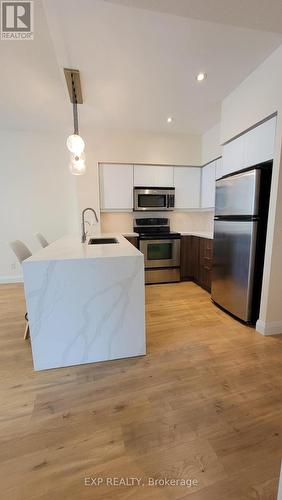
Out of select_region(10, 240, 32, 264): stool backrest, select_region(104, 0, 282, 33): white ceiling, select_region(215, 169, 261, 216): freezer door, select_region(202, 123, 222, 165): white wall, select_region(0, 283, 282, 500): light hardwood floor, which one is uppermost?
select_region(202, 123, 222, 165): white wall

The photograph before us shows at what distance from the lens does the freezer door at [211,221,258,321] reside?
221 cm

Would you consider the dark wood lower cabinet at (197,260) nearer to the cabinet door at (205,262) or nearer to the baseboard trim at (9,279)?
the cabinet door at (205,262)

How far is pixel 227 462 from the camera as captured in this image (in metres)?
1.06

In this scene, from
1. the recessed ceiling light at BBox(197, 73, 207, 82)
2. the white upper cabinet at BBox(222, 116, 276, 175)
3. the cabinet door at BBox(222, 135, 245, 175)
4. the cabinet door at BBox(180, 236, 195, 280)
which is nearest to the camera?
the white upper cabinet at BBox(222, 116, 276, 175)

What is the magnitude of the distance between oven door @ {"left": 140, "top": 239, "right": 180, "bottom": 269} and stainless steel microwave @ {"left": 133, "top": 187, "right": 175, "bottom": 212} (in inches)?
23.8

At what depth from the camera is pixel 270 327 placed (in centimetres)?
218

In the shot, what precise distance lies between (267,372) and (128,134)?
12.2 feet

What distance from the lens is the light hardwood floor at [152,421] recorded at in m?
0.99

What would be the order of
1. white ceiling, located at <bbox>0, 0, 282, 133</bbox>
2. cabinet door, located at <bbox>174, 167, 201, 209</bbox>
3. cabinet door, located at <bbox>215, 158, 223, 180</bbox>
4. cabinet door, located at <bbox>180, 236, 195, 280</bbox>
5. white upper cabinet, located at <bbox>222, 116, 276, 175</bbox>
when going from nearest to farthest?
white ceiling, located at <bbox>0, 0, 282, 133</bbox>, white upper cabinet, located at <bbox>222, 116, 276, 175</bbox>, cabinet door, located at <bbox>215, 158, 223, 180</bbox>, cabinet door, located at <bbox>180, 236, 195, 280</bbox>, cabinet door, located at <bbox>174, 167, 201, 209</bbox>

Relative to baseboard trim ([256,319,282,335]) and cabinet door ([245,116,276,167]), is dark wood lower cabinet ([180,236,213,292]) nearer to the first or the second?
baseboard trim ([256,319,282,335])

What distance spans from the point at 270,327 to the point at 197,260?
1.65 metres

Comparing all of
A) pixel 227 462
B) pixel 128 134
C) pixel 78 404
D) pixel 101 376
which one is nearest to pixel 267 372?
pixel 227 462

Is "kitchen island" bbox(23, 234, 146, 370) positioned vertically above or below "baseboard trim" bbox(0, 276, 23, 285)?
above

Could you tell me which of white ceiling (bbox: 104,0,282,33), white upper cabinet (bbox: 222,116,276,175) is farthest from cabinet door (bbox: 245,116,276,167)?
white ceiling (bbox: 104,0,282,33)
